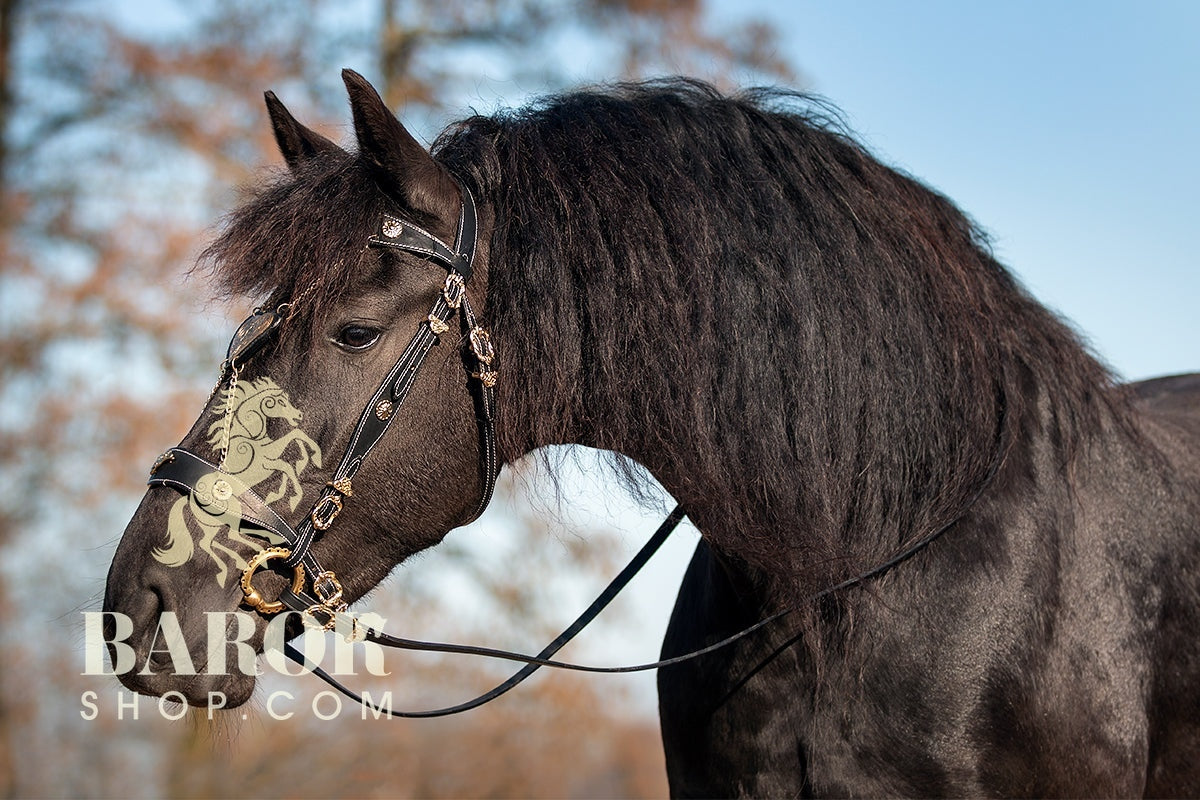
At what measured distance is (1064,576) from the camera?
8.93ft

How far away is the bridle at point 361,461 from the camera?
2.46 meters

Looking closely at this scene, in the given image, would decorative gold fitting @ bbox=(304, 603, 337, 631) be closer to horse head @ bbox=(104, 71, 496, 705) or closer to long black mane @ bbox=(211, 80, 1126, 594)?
horse head @ bbox=(104, 71, 496, 705)

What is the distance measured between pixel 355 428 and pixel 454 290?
42 centimetres

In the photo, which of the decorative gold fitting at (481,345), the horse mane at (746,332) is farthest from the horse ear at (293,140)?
the decorative gold fitting at (481,345)

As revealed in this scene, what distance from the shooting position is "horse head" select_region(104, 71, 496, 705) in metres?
2.41

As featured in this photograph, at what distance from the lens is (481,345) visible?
2.61m

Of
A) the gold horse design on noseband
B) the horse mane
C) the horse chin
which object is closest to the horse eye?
the gold horse design on noseband

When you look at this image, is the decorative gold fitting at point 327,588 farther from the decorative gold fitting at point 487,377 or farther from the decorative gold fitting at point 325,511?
the decorative gold fitting at point 487,377

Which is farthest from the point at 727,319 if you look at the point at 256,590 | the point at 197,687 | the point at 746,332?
the point at 197,687

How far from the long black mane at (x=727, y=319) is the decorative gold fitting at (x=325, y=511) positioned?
1.54 ft

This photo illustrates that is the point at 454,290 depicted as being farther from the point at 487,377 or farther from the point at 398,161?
the point at 398,161

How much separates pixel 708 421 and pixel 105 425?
345 inches

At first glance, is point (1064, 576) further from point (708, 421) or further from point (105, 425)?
point (105, 425)

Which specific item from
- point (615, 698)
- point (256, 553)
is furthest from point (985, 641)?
point (615, 698)
